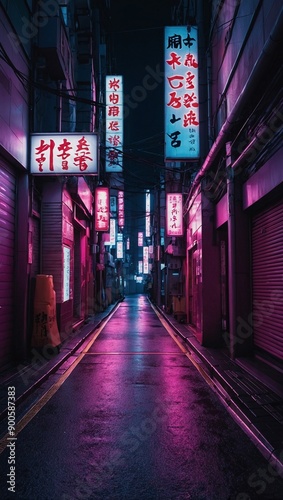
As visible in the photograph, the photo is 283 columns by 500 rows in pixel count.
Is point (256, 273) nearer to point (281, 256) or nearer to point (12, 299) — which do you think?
point (281, 256)

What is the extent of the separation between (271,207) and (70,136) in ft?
19.7

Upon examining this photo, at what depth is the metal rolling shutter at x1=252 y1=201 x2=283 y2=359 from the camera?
8.10m

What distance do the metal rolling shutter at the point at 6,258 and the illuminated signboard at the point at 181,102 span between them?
590 cm

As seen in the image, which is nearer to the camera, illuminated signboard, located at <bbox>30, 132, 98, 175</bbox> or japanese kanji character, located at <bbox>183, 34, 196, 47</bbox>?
illuminated signboard, located at <bbox>30, 132, 98, 175</bbox>

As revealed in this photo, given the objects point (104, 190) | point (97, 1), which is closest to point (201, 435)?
point (104, 190)

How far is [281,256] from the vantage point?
7977 mm

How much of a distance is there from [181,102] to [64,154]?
500cm

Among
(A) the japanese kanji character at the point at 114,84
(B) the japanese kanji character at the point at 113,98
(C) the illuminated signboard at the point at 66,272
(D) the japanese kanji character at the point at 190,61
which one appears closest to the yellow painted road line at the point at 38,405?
(C) the illuminated signboard at the point at 66,272

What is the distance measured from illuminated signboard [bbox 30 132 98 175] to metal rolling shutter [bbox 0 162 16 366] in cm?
101

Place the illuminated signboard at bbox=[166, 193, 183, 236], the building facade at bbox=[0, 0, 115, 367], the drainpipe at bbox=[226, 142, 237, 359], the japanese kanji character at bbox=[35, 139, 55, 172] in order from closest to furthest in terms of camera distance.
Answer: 1. the building facade at bbox=[0, 0, 115, 367]
2. the drainpipe at bbox=[226, 142, 237, 359]
3. the japanese kanji character at bbox=[35, 139, 55, 172]
4. the illuminated signboard at bbox=[166, 193, 183, 236]

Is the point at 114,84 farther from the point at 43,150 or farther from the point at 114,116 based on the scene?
the point at 43,150

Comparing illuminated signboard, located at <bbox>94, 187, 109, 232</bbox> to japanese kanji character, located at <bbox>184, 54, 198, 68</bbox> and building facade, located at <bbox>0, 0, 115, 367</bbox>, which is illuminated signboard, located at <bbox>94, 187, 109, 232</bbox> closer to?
building facade, located at <bbox>0, 0, 115, 367</bbox>

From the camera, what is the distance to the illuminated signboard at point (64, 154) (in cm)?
1066

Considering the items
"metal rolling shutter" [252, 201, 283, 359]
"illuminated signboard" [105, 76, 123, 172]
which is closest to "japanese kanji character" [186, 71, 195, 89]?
"metal rolling shutter" [252, 201, 283, 359]
